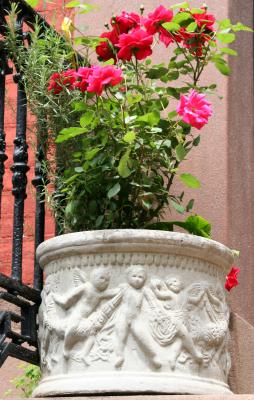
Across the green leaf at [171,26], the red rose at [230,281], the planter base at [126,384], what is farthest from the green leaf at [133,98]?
the planter base at [126,384]

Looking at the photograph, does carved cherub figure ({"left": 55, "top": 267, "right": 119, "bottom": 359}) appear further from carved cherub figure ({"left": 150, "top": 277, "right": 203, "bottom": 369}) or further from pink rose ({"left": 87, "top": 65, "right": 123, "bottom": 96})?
pink rose ({"left": 87, "top": 65, "right": 123, "bottom": 96})

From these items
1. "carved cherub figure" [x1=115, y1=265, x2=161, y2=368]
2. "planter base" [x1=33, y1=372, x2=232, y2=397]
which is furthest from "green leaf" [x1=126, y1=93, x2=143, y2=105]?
"planter base" [x1=33, y1=372, x2=232, y2=397]

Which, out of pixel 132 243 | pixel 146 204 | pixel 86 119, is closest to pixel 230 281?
pixel 146 204

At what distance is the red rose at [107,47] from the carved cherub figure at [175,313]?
0.82 m

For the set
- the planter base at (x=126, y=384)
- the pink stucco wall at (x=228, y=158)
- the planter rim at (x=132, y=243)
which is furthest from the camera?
the pink stucco wall at (x=228, y=158)

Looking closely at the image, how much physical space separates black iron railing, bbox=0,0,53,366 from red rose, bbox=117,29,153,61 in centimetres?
42

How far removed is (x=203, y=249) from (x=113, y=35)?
0.79 m

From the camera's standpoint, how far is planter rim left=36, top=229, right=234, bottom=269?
315cm

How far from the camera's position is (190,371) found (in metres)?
3.14

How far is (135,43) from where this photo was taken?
3316 mm

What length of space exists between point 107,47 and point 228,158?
75 centimetres

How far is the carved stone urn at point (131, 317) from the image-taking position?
3078mm

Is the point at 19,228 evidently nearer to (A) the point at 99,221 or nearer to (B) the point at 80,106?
(A) the point at 99,221

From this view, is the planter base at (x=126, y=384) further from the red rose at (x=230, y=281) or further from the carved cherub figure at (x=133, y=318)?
the red rose at (x=230, y=281)
